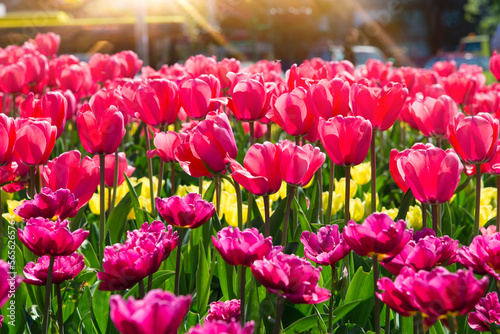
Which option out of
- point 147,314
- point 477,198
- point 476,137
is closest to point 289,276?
point 147,314

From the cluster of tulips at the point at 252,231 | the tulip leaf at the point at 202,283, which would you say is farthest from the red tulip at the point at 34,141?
the tulip leaf at the point at 202,283

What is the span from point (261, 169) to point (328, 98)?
1.49 ft

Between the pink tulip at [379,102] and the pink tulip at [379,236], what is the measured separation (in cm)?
69

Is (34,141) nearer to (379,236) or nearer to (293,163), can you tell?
(293,163)

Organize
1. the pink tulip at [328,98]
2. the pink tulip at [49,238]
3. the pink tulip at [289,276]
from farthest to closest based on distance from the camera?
the pink tulip at [328,98], the pink tulip at [49,238], the pink tulip at [289,276]

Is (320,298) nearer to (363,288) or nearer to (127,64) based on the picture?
(363,288)

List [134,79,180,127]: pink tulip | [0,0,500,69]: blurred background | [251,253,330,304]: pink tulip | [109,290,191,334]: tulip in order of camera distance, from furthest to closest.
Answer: [0,0,500,69]: blurred background < [134,79,180,127]: pink tulip < [251,253,330,304]: pink tulip < [109,290,191,334]: tulip

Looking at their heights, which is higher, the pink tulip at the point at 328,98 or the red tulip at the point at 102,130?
the pink tulip at the point at 328,98

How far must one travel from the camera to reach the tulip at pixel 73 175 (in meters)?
1.56

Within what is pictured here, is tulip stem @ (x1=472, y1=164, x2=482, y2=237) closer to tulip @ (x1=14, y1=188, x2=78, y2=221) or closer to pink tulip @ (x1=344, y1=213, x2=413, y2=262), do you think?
pink tulip @ (x1=344, y1=213, x2=413, y2=262)

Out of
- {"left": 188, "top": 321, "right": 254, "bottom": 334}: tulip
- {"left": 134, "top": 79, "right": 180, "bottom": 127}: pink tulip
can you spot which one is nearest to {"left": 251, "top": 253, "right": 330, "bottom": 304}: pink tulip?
{"left": 188, "top": 321, "right": 254, "bottom": 334}: tulip

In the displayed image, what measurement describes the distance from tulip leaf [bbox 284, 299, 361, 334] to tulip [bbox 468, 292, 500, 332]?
0.95 ft

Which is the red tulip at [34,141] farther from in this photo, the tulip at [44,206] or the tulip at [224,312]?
the tulip at [224,312]

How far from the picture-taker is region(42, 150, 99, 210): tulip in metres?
1.56
